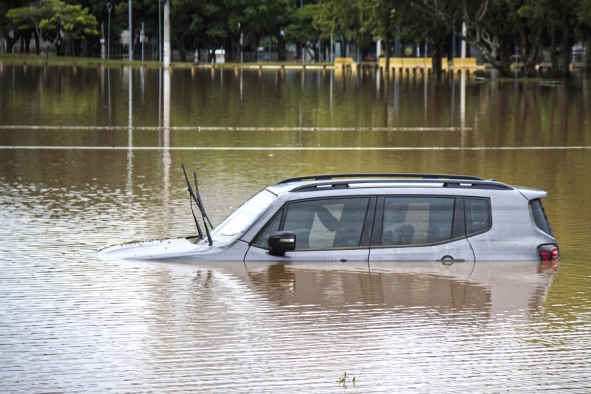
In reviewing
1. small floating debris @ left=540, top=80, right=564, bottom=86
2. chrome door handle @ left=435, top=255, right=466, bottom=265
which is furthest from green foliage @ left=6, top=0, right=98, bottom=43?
chrome door handle @ left=435, top=255, right=466, bottom=265

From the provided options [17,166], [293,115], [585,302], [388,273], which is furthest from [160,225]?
[293,115]

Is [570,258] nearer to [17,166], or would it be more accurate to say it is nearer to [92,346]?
[92,346]

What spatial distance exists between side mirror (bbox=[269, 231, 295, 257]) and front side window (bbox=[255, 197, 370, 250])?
0.49 ft

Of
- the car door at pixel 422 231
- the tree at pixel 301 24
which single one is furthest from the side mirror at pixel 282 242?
the tree at pixel 301 24

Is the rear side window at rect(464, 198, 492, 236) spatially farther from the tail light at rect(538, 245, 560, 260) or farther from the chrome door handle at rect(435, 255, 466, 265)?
the tail light at rect(538, 245, 560, 260)

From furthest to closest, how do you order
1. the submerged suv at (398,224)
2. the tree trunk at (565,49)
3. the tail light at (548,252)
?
the tree trunk at (565,49) < the tail light at (548,252) < the submerged suv at (398,224)

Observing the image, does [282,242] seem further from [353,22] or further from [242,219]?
[353,22]

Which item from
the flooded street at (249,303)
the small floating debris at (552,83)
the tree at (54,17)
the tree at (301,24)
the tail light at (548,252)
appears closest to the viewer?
the flooded street at (249,303)

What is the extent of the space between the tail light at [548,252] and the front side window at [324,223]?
1.67 meters

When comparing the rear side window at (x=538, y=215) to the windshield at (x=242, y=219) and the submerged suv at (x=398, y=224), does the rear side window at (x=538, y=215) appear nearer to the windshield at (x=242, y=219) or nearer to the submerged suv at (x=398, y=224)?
the submerged suv at (x=398, y=224)

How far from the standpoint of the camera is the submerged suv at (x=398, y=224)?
31.3 feet

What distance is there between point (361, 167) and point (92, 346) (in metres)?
11.9

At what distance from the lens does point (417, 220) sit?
9.62 metres

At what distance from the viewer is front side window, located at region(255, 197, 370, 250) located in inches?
376
